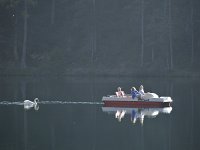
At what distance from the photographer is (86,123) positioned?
34.9 m

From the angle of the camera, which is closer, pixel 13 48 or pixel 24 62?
pixel 24 62

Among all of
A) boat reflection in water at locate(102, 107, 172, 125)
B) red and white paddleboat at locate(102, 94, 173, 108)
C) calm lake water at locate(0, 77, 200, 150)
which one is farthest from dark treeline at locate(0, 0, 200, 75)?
boat reflection in water at locate(102, 107, 172, 125)

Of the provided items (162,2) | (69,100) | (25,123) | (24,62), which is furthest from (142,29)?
(25,123)

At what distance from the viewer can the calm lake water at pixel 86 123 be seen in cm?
2859

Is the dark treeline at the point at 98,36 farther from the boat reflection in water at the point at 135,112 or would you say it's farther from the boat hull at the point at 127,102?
the boat reflection in water at the point at 135,112

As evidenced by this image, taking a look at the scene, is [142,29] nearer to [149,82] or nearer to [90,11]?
[90,11]

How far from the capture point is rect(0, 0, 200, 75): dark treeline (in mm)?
77562

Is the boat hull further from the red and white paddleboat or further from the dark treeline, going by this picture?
the dark treeline

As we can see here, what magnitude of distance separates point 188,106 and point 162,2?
4025 centimetres

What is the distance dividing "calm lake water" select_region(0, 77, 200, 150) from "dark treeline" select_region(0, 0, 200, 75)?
20.8m

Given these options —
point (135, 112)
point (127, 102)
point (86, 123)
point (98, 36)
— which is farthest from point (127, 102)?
point (98, 36)

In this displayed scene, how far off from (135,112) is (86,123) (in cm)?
644

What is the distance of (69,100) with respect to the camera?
153ft

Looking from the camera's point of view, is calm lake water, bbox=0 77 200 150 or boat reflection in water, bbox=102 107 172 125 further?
boat reflection in water, bbox=102 107 172 125
